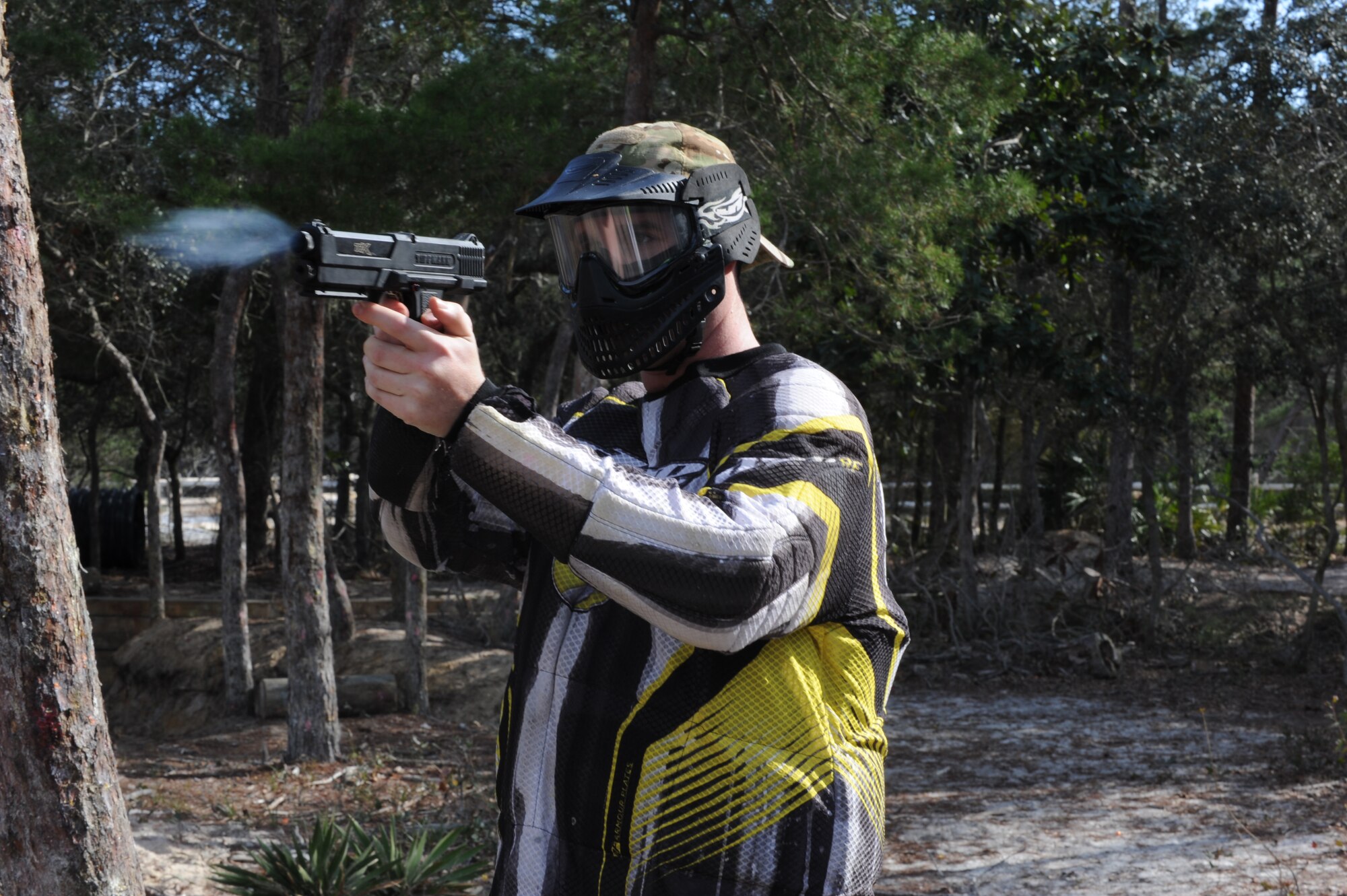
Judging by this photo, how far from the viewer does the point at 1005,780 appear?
28.1ft

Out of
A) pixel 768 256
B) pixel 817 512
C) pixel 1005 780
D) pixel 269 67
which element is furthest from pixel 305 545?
pixel 817 512

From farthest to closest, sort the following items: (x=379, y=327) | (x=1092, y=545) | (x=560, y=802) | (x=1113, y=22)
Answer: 1. (x=1092, y=545)
2. (x=1113, y=22)
3. (x=560, y=802)
4. (x=379, y=327)

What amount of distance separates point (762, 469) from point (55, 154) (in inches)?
405

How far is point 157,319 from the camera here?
1587cm

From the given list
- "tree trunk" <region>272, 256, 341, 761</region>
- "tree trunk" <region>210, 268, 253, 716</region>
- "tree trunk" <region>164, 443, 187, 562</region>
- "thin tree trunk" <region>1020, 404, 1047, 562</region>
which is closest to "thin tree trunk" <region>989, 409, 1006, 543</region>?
"thin tree trunk" <region>1020, 404, 1047, 562</region>

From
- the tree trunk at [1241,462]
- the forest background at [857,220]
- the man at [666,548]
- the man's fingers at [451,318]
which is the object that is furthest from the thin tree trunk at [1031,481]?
the man's fingers at [451,318]

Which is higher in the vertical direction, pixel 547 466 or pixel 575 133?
pixel 575 133

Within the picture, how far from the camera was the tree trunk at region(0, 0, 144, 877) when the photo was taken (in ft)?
9.73

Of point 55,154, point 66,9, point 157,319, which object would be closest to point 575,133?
point 55,154

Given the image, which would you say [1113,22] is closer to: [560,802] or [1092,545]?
[1092,545]

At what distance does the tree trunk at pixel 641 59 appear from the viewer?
8.01 meters

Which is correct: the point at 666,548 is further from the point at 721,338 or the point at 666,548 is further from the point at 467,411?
the point at 721,338

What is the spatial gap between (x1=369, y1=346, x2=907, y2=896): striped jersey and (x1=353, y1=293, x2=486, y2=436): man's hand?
0.10ft

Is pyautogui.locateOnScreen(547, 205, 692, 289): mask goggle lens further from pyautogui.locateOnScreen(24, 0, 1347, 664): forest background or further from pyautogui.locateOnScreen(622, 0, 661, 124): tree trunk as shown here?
pyautogui.locateOnScreen(622, 0, 661, 124): tree trunk
